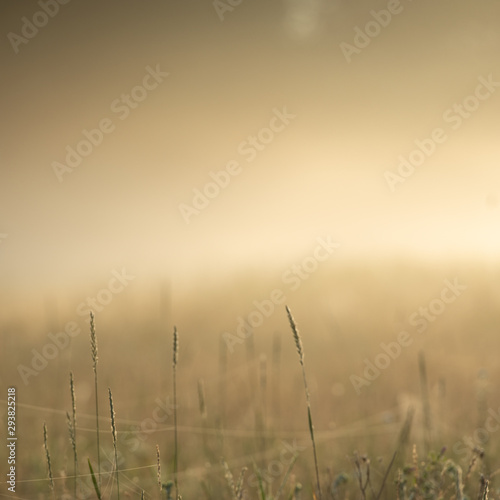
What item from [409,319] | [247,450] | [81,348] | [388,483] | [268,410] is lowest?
[388,483]

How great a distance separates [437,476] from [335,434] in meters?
2.01

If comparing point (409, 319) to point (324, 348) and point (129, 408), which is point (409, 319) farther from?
point (129, 408)

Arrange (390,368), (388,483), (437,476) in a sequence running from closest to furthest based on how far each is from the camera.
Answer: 1. (437,476)
2. (388,483)
3. (390,368)

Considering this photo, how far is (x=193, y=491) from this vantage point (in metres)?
3.09

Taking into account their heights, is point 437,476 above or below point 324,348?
below

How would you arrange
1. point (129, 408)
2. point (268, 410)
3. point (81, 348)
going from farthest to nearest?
point (81, 348) → point (268, 410) → point (129, 408)

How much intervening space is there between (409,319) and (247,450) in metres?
2.09

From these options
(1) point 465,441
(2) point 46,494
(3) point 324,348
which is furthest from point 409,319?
(2) point 46,494

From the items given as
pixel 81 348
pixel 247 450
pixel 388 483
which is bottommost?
pixel 388 483

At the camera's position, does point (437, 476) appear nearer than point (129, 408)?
Yes

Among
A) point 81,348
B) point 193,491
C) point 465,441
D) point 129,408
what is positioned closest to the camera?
point 193,491

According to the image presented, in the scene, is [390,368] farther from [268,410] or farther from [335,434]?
[335,434]

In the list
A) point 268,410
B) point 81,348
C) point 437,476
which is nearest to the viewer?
point 437,476

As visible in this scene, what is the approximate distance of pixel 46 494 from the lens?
301 cm
